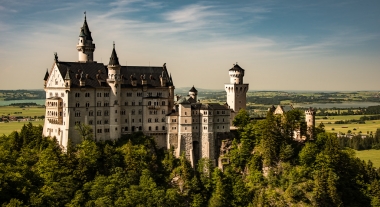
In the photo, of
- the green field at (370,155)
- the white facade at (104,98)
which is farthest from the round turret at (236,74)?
the green field at (370,155)

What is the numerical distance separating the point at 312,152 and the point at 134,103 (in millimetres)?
37610

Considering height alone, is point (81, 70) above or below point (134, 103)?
above

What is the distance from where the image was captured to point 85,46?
93125 mm

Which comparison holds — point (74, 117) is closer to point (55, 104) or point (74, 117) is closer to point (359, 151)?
point (55, 104)

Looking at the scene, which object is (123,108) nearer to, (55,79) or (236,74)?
(55,79)

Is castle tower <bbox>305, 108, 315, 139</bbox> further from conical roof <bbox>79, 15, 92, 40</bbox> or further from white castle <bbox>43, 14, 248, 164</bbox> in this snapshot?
conical roof <bbox>79, 15, 92, 40</bbox>

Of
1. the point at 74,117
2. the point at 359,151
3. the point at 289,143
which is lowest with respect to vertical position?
the point at 359,151

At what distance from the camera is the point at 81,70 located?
8650cm

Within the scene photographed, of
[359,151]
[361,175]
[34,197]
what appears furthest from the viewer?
[359,151]

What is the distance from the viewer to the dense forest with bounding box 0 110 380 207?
250ft

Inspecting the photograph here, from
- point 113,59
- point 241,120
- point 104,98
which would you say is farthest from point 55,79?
point 241,120

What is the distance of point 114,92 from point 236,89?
29.9 metres

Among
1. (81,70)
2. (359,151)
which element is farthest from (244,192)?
(359,151)

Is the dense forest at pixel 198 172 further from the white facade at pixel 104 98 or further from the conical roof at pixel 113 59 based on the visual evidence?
the conical roof at pixel 113 59
